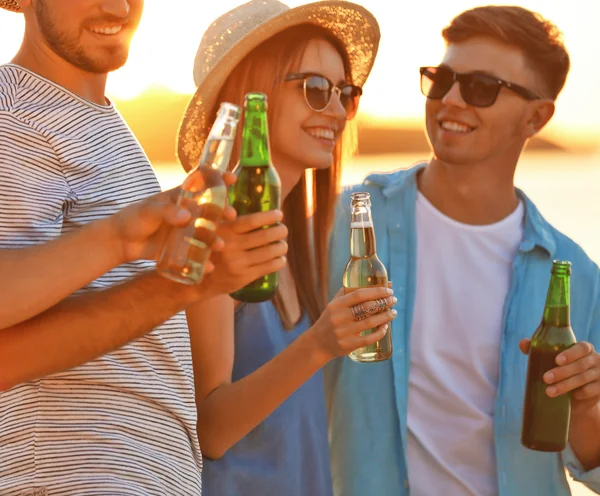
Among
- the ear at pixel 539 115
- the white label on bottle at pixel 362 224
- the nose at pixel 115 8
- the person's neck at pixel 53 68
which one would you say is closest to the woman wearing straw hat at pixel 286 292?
the white label on bottle at pixel 362 224

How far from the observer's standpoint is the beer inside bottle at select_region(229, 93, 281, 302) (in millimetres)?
2773

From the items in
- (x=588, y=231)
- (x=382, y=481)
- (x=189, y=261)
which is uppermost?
(x=189, y=261)

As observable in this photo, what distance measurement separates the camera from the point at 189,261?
7.12 feet

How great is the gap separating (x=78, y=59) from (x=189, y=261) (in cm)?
72

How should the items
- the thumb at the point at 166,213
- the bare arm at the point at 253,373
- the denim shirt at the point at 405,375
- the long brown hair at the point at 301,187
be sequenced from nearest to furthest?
the thumb at the point at 166,213
the bare arm at the point at 253,373
the long brown hair at the point at 301,187
the denim shirt at the point at 405,375

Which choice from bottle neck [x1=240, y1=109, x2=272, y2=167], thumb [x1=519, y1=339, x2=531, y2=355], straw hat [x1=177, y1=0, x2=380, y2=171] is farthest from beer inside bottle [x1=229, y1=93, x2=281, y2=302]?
thumb [x1=519, y1=339, x2=531, y2=355]

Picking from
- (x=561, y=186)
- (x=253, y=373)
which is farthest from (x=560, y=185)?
(x=253, y=373)

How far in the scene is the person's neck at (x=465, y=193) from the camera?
4156 millimetres

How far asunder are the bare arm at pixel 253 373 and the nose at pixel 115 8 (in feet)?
2.97

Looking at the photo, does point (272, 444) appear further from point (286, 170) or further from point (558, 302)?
point (558, 302)

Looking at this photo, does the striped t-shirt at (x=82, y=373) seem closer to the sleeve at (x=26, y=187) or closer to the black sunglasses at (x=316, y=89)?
the sleeve at (x=26, y=187)

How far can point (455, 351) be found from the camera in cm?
384

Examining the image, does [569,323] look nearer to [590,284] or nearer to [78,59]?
[590,284]

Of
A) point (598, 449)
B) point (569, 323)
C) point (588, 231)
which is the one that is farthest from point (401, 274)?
point (588, 231)
